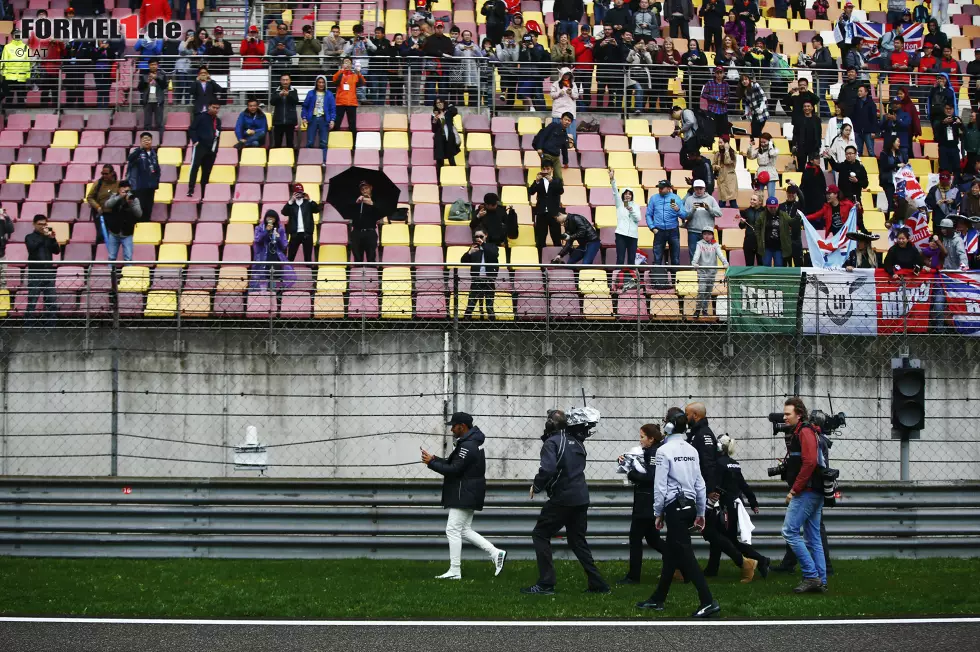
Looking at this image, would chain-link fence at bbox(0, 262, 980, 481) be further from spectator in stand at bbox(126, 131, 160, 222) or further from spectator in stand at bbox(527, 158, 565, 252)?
spectator in stand at bbox(126, 131, 160, 222)

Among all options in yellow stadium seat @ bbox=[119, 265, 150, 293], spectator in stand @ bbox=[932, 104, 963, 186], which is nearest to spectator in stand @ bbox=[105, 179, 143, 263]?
yellow stadium seat @ bbox=[119, 265, 150, 293]

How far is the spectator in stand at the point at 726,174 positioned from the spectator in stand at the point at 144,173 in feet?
29.3

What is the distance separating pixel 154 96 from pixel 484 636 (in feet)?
53.1

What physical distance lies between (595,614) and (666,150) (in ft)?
45.5

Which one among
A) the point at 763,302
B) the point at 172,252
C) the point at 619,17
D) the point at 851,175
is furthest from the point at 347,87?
the point at 763,302

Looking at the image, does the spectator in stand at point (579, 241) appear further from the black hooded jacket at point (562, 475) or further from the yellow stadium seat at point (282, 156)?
the black hooded jacket at point (562, 475)

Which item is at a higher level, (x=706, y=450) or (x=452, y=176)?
(x=452, y=176)

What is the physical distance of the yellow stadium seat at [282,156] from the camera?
76.3ft

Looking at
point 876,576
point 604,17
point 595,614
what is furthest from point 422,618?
point 604,17

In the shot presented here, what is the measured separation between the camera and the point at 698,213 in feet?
69.2

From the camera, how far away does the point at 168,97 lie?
25.2 meters

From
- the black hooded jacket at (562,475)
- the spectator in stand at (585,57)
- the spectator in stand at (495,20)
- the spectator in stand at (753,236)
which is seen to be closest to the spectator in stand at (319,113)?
the spectator in stand at (585,57)

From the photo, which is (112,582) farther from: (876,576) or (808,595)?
(876,576)

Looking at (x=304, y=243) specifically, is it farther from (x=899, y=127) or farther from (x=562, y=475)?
(x=899, y=127)
